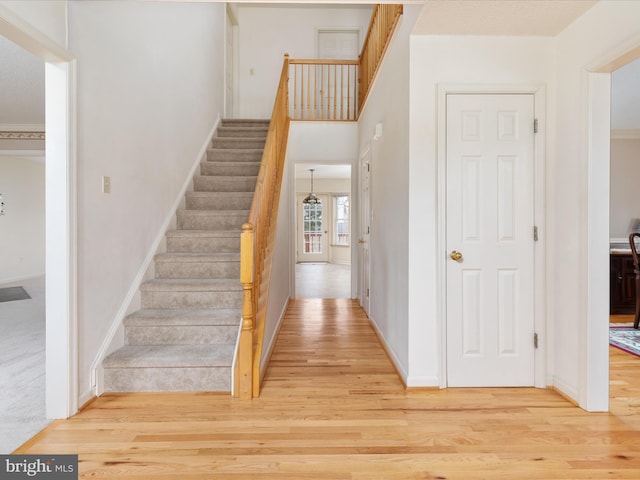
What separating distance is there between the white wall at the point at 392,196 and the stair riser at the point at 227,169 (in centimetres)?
152

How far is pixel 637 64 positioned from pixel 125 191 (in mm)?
4958

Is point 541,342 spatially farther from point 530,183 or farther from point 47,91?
point 47,91


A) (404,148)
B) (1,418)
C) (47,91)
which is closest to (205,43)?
(47,91)

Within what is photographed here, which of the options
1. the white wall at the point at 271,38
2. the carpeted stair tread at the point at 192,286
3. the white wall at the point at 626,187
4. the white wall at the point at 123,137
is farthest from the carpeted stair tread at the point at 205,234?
the white wall at the point at 626,187

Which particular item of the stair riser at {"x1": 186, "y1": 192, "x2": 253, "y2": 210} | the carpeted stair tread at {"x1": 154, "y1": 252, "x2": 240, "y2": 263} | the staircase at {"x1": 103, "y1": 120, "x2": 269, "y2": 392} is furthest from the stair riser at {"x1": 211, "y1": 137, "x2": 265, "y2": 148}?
the carpeted stair tread at {"x1": 154, "y1": 252, "x2": 240, "y2": 263}

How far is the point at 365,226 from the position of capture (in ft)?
15.9

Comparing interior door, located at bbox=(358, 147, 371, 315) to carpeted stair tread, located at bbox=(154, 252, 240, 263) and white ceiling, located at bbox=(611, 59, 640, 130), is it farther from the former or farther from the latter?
white ceiling, located at bbox=(611, 59, 640, 130)

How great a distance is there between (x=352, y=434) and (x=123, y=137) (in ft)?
8.79

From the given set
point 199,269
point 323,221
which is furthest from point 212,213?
point 323,221

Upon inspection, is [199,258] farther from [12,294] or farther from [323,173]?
[323,173]

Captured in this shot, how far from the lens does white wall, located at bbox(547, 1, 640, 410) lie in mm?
2178

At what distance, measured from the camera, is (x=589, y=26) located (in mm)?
2178

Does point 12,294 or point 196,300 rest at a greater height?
point 196,300

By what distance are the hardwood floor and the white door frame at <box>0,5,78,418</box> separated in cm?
28
